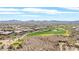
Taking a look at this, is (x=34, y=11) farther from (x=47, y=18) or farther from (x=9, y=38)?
(x=9, y=38)

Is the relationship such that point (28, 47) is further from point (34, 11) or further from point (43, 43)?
point (34, 11)

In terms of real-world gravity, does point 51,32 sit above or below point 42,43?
above

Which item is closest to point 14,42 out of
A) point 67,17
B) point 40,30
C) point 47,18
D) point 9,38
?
point 9,38

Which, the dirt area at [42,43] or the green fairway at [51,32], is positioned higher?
the green fairway at [51,32]

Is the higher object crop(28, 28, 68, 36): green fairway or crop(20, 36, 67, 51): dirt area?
crop(28, 28, 68, 36): green fairway

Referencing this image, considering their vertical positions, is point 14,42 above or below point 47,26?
below
